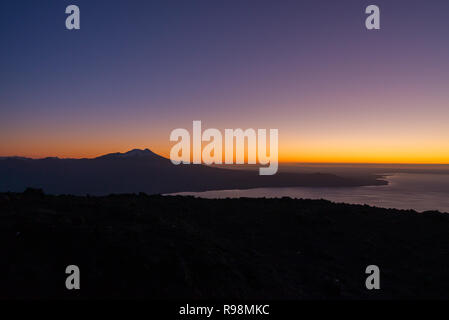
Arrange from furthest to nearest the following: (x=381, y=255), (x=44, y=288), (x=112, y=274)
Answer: (x=381, y=255) → (x=112, y=274) → (x=44, y=288)

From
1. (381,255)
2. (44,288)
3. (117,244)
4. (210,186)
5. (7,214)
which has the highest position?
(7,214)

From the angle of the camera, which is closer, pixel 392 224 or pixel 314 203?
pixel 392 224

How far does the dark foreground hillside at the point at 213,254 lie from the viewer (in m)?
8.64

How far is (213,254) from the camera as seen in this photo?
1061 centimetres

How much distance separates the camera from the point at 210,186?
199 metres

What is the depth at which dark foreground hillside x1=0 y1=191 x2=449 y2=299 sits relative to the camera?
8.64 metres

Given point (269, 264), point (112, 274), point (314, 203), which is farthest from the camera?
point (314, 203)

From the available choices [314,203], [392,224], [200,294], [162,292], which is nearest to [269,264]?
[200,294]

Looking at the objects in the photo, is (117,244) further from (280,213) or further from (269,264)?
(280,213)

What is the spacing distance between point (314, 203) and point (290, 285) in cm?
1472

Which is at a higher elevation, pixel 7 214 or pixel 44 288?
pixel 7 214

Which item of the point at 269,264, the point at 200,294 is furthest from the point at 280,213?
the point at 200,294
